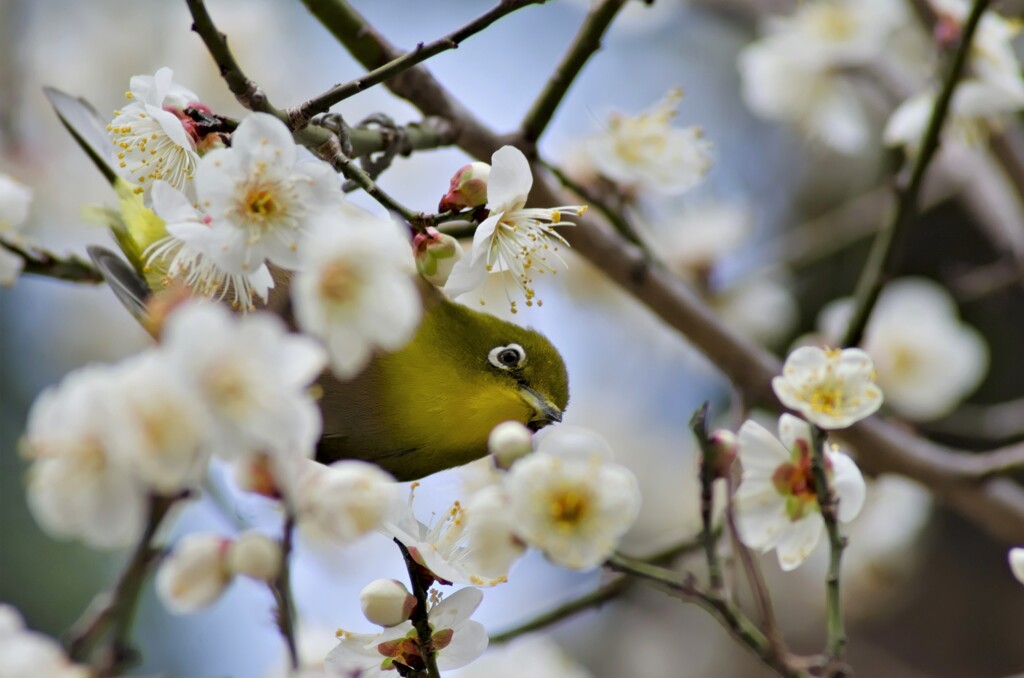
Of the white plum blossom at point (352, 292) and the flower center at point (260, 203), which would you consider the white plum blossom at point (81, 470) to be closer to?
the white plum blossom at point (352, 292)

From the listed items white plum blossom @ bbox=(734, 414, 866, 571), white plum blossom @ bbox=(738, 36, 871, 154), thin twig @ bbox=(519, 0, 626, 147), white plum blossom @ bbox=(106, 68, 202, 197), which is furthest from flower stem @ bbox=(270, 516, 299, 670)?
white plum blossom @ bbox=(738, 36, 871, 154)

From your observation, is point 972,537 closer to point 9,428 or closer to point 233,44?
point 233,44

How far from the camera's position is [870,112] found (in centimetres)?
A: 423

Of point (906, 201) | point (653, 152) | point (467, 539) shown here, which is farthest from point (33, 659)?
point (906, 201)

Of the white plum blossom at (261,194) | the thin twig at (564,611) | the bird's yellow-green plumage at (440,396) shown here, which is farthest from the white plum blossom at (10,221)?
the thin twig at (564,611)

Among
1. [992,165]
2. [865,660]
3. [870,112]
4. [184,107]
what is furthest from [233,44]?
[865,660]

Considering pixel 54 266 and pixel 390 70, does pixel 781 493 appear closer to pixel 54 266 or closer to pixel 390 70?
pixel 390 70

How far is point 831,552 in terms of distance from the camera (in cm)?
120

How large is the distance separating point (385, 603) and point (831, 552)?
1.69 ft

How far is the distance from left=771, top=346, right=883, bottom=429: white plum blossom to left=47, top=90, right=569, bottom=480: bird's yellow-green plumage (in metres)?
0.52

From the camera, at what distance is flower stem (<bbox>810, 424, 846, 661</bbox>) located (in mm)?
1172

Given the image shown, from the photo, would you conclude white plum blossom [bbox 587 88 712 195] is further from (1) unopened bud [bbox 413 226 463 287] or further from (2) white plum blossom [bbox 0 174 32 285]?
(2) white plum blossom [bbox 0 174 32 285]

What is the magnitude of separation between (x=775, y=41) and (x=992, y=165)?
86cm

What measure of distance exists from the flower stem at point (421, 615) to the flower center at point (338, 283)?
35 cm
